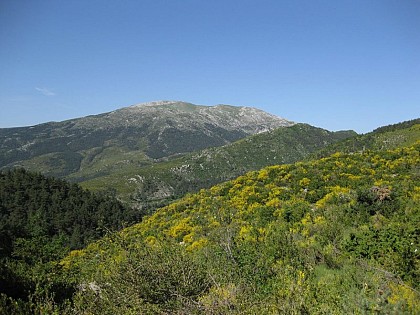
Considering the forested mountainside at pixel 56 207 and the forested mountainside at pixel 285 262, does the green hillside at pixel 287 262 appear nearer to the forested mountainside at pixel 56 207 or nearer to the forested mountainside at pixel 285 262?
the forested mountainside at pixel 285 262

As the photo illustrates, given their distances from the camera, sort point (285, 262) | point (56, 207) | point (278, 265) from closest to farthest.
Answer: point (278, 265) < point (285, 262) < point (56, 207)

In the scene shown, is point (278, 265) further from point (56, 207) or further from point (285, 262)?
Result: point (56, 207)

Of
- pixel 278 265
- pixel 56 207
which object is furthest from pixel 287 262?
pixel 56 207

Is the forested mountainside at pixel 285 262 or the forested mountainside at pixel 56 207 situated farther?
the forested mountainside at pixel 56 207

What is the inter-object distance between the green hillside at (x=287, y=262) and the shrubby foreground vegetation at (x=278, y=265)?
1.7 inches

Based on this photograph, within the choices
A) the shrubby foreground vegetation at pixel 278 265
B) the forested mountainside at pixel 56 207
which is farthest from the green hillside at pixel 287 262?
the forested mountainside at pixel 56 207

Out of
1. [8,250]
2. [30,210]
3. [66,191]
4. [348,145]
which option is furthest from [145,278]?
[348,145]

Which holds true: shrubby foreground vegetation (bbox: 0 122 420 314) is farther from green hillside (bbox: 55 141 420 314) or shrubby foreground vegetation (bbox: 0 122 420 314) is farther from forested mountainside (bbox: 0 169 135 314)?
forested mountainside (bbox: 0 169 135 314)

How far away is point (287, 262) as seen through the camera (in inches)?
536

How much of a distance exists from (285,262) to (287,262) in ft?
0.43

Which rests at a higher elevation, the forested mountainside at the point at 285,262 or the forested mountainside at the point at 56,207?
the forested mountainside at the point at 285,262

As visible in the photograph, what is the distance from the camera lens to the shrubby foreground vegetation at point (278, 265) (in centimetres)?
898

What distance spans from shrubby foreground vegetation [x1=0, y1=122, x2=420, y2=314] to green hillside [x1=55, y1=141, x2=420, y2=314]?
1.7 inches

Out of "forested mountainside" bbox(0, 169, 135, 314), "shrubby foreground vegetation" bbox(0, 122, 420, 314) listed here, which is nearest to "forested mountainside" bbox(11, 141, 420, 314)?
"shrubby foreground vegetation" bbox(0, 122, 420, 314)
